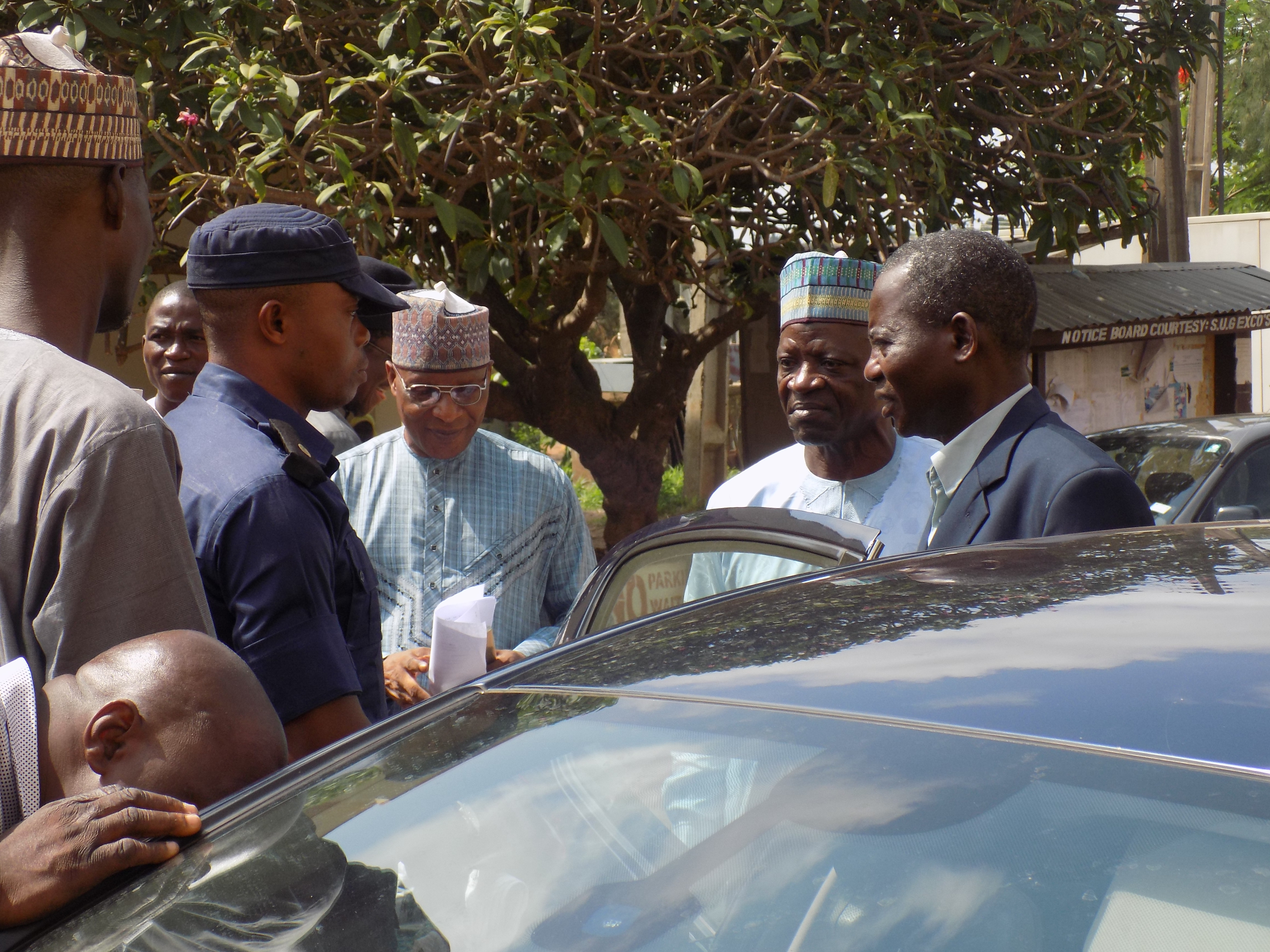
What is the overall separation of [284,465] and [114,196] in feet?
1.70

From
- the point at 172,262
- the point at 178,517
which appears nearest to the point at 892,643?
the point at 178,517

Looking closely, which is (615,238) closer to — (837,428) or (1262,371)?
(837,428)

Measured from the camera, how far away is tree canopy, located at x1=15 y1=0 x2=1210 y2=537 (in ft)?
16.7

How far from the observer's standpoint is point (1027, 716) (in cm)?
117

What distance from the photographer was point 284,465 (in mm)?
2082

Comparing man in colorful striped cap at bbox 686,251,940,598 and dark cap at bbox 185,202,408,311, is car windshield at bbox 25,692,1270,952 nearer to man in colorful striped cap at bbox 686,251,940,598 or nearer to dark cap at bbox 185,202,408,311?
dark cap at bbox 185,202,408,311

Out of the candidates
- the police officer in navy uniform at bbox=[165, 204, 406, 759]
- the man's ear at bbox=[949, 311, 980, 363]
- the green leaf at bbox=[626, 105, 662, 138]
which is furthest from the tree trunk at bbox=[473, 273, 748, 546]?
the police officer in navy uniform at bbox=[165, 204, 406, 759]

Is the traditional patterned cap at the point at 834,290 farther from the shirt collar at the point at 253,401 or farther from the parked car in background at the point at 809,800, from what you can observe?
the parked car in background at the point at 809,800

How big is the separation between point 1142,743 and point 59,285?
1.56m

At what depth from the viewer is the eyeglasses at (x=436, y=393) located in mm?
3396

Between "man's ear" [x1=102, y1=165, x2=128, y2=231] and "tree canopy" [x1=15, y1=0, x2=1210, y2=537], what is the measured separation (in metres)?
3.02

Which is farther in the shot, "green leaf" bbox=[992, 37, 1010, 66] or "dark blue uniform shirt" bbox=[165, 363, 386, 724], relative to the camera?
"green leaf" bbox=[992, 37, 1010, 66]

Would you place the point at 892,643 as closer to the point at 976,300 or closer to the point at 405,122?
the point at 976,300

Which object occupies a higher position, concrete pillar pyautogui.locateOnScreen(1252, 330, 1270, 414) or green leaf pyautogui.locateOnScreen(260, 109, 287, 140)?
green leaf pyautogui.locateOnScreen(260, 109, 287, 140)
